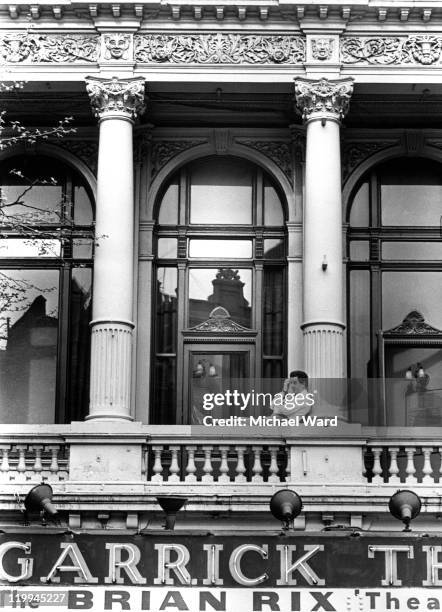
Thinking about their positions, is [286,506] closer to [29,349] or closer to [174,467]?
[174,467]

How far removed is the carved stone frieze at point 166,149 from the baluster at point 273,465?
7.97 meters

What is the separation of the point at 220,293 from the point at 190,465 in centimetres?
620

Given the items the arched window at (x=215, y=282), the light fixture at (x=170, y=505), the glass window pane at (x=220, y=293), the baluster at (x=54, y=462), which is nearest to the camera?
the light fixture at (x=170, y=505)

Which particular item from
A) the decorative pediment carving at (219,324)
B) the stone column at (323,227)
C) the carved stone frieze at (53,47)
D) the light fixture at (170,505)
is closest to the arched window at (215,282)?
the decorative pediment carving at (219,324)

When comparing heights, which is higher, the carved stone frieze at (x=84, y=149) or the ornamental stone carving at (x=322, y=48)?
the ornamental stone carving at (x=322, y=48)

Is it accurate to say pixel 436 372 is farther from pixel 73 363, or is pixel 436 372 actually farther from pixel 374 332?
pixel 73 363

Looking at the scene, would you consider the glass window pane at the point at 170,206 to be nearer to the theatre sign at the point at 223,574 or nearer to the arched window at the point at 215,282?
the arched window at the point at 215,282

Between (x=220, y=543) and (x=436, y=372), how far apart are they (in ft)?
35.3

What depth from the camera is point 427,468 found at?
2759 centimetres

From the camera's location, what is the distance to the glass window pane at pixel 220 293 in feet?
109

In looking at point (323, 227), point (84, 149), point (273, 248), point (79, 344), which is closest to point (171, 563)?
point (323, 227)

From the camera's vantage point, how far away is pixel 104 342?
95.9 feet

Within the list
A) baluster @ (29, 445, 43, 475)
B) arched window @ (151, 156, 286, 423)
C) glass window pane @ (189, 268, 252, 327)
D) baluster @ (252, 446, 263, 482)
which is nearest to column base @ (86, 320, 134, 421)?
baluster @ (29, 445, 43, 475)

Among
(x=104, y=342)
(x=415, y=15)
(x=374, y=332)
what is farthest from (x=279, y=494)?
(x=415, y=15)
